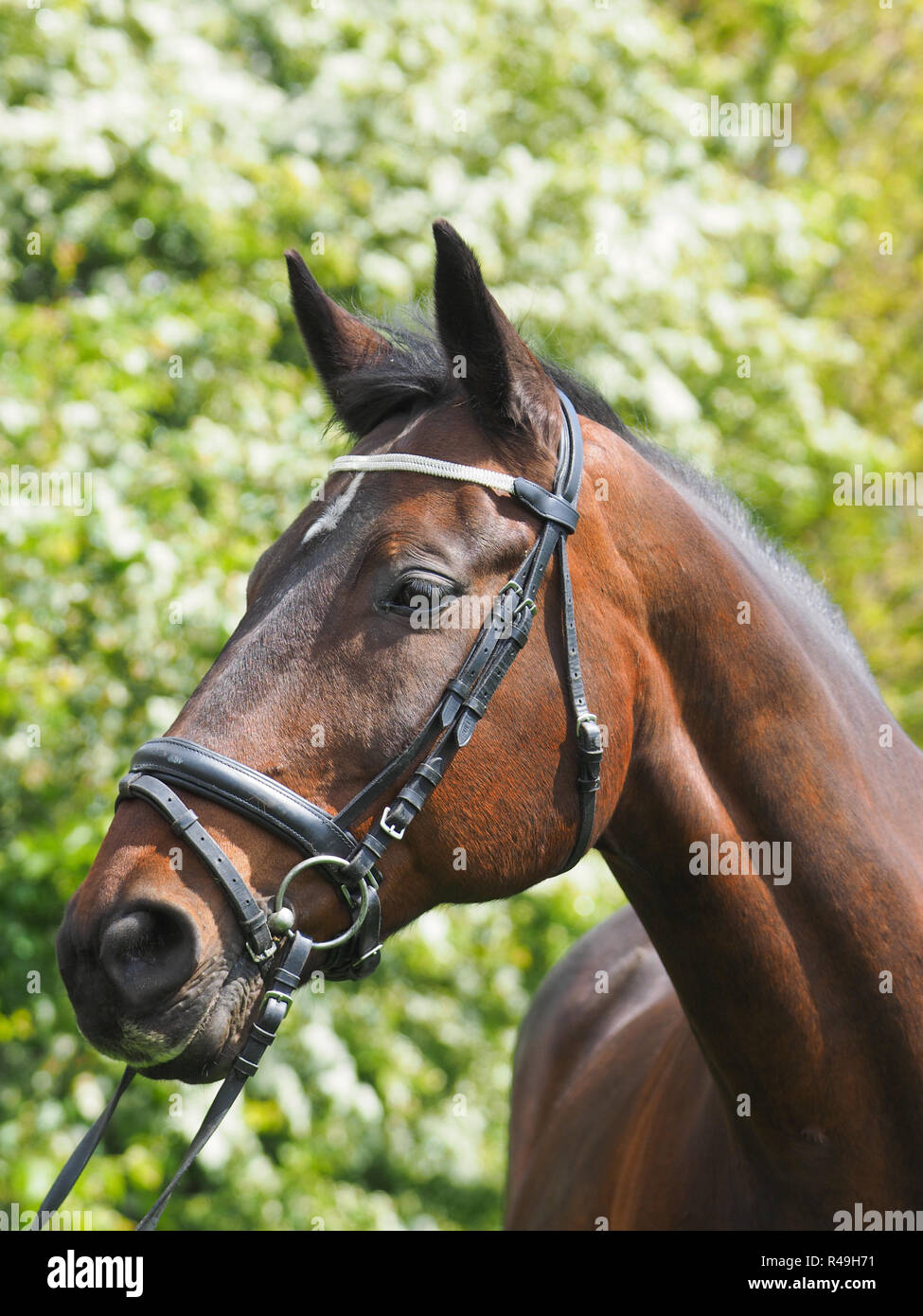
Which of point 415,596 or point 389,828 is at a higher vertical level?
point 415,596

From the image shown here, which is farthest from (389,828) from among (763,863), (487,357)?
(487,357)

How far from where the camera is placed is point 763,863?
6.78 feet

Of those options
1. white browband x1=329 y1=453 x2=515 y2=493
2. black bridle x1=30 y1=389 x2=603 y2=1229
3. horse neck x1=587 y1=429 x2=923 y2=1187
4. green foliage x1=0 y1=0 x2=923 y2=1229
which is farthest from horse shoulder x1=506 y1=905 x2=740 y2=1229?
white browband x1=329 y1=453 x2=515 y2=493

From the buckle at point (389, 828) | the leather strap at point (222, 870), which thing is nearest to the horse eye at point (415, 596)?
the buckle at point (389, 828)

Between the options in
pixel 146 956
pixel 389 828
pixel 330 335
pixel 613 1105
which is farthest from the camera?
pixel 613 1105

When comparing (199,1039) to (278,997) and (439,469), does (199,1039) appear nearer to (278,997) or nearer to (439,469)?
(278,997)

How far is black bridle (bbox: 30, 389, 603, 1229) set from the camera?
1813 mm

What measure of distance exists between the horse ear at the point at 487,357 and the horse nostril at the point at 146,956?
1.04 meters

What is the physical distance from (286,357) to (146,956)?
5.76 m

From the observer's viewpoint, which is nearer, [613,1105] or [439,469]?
[439,469]

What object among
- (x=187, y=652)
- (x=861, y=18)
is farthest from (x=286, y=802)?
(x=861, y=18)

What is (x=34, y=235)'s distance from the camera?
5414mm

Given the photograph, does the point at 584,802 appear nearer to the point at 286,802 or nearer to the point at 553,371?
the point at 286,802
